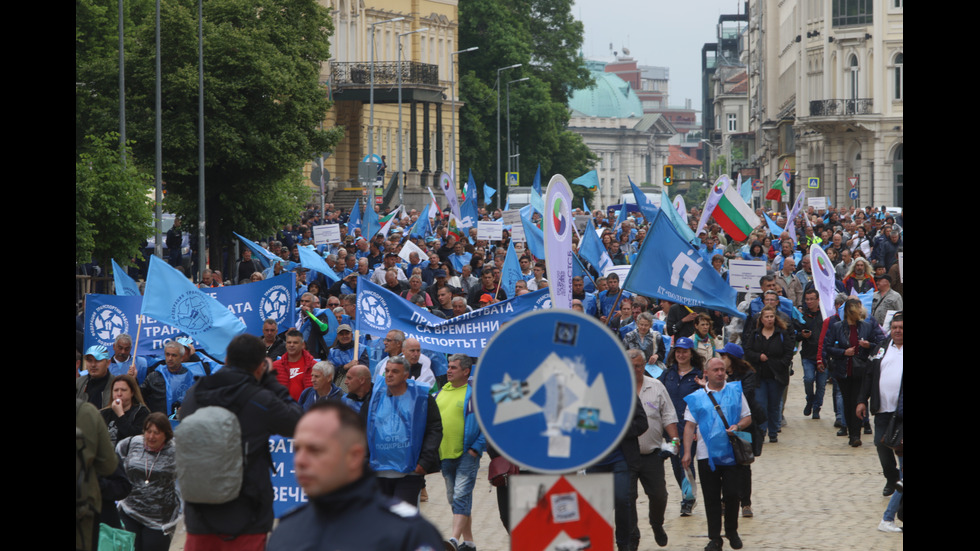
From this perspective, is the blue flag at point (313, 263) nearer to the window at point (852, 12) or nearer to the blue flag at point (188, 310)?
the blue flag at point (188, 310)

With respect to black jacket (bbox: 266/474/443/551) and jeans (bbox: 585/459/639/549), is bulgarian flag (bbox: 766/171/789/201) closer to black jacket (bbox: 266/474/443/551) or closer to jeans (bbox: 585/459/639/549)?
jeans (bbox: 585/459/639/549)

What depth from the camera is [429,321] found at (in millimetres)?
13875

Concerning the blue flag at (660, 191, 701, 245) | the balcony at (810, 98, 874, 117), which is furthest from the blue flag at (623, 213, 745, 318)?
the balcony at (810, 98, 874, 117)

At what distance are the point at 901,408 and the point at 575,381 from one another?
5992mm

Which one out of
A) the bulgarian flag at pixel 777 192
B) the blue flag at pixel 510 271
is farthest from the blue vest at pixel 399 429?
the bulgarian flag at pixel 777 192

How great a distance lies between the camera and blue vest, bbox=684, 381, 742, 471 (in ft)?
34.9

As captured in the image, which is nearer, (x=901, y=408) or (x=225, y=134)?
(x=901, y=408)

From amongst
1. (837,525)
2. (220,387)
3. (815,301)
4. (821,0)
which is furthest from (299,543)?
(821,0)

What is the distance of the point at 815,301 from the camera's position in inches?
676

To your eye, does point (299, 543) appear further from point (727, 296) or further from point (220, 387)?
point (727, 296)

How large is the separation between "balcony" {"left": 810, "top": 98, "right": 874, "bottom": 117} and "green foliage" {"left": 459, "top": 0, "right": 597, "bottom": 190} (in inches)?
468

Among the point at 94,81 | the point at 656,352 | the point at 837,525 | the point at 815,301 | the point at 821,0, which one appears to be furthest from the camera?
the point at 821,0

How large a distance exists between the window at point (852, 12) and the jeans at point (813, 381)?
61.7 meters

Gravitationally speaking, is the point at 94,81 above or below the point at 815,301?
above
